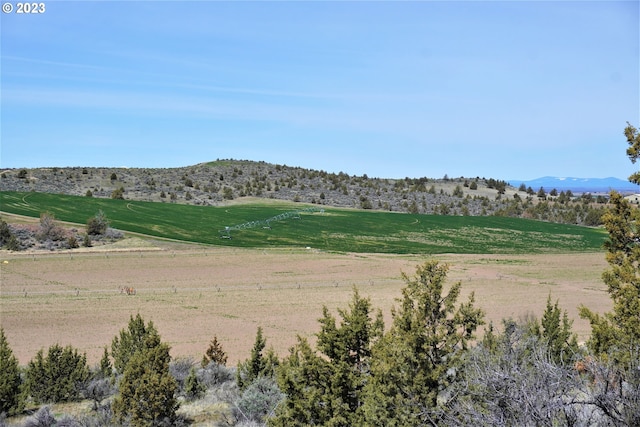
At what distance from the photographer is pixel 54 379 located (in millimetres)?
19188

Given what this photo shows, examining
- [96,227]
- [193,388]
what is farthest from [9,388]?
[96,227]

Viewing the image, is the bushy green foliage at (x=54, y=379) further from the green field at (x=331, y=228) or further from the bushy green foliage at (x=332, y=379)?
the green field at (x=331, y=228)

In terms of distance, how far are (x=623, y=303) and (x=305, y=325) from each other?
65.2 ft

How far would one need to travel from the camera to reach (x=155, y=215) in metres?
82.3

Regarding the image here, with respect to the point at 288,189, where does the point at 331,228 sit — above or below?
below

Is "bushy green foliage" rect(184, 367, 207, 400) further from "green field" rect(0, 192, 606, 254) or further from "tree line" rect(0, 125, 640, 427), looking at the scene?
"green field" rect(0, 192, 606, 254)

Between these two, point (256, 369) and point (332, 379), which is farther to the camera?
point (256, 369)

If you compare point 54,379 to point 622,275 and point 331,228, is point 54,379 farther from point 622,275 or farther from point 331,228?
point 331,228

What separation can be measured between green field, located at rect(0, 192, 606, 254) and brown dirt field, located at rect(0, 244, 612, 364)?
6.59m

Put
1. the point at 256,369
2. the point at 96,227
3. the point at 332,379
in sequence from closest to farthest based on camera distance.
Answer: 1. the point at 332,379
2. the point at 256,369
3. the point at 96,227

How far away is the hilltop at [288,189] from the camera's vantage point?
106562 millimetres

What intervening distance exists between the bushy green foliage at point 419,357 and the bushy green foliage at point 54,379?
484 inches

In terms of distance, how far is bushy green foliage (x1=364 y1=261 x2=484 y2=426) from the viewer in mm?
10836

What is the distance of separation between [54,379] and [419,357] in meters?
13.8
